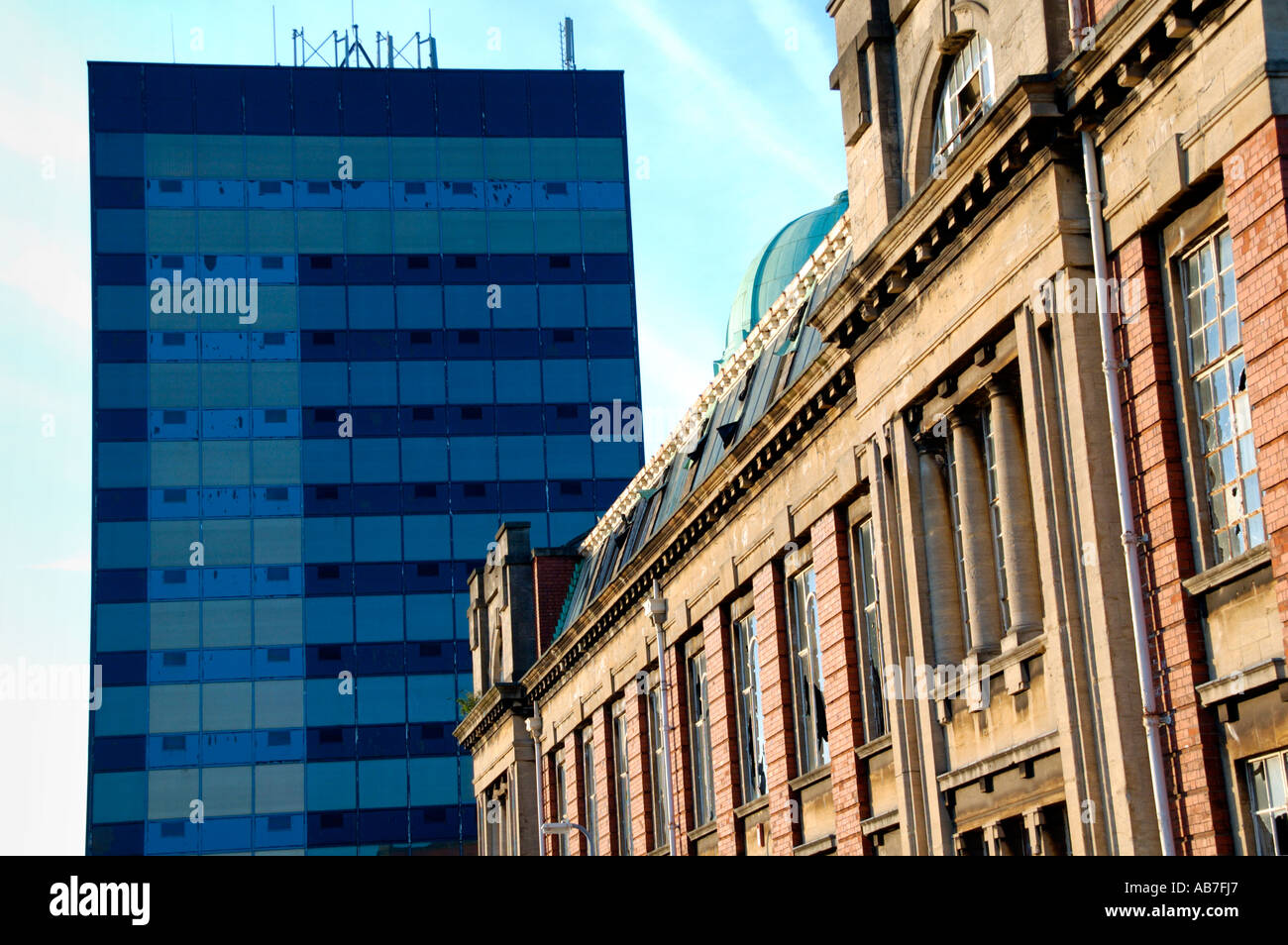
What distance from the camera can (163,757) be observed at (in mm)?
84688

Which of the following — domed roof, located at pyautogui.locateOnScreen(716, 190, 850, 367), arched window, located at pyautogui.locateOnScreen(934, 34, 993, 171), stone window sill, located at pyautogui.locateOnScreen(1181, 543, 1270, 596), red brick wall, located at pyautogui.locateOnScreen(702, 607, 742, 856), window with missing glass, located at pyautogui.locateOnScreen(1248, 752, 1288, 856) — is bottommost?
window with missing glass, located at pyautogui.locateOnScreen(1248, 752, 1288, 856)

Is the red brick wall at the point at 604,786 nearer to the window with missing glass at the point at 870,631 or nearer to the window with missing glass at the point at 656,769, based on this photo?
the window with missing glass at the point at 656,769

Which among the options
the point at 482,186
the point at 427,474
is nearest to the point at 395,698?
A: the point at 427,474

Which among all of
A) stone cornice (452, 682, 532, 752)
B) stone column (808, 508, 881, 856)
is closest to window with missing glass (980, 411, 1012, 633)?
stone column (808, 508, 881, 856)

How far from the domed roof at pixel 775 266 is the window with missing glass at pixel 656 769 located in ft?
72.8

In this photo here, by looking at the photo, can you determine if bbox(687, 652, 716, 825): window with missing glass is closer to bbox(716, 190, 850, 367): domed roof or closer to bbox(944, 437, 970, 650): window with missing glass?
bbox(944, 437, 970, 650): window with missing glass

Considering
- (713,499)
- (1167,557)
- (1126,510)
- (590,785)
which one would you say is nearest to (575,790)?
(590,785)

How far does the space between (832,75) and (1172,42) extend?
1036cm

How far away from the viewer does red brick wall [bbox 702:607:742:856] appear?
Result: 116 ft

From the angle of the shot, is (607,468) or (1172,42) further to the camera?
(607,468)

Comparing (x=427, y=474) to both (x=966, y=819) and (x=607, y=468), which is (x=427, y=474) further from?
(x=966, y=819)

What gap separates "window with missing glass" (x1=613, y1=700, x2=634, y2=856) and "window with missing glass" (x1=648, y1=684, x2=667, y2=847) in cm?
132

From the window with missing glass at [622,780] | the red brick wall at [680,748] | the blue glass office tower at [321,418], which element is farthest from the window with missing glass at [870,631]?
the blue glass office tower at [321,418]

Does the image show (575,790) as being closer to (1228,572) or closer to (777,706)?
(777,706)
